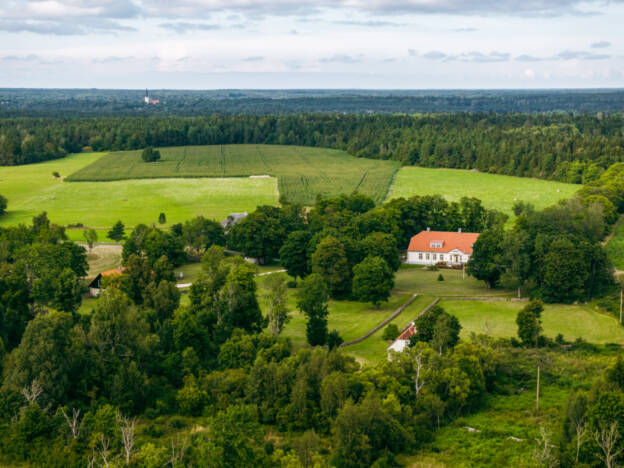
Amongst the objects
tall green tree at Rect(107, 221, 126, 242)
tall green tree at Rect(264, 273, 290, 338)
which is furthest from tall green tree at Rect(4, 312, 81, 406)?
tall green tree at Rect(107, 221, 126, 242)

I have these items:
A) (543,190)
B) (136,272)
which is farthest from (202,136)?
(136,272)

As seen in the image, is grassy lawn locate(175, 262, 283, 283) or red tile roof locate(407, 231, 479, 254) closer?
grassy lawn locate(175, 262, 283, 283)

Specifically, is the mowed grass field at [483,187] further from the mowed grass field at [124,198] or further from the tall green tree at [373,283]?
the tall green tree at [373,283]

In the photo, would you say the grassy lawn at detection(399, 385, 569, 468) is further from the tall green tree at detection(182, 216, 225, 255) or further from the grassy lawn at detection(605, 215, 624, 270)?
the tall green tree at detection(182, 216, 225, 255)

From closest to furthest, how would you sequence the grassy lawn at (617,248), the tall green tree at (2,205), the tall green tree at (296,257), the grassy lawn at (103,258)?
1. the tall green tree at (296,257)
2. the grassy lawn at (103,258)
3. the grassy lawn at (617,248)
4. the tall green tree at (2,205)

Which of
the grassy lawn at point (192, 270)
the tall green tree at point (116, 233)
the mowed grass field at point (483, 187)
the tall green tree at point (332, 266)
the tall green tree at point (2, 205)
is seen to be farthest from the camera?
the mowed grass field at point (483, 187)

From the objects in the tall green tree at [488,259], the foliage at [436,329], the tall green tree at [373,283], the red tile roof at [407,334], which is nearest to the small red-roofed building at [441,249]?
the tall green tree at [488,259]

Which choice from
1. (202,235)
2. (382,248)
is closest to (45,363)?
(382,248)

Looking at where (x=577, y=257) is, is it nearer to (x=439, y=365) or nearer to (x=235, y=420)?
(x=439, y=365)
